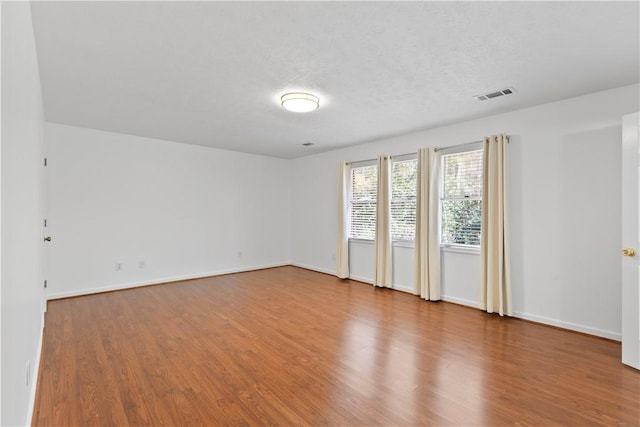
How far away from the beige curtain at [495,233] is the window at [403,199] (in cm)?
116

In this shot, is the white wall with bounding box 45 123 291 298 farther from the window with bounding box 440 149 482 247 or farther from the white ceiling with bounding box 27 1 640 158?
the window with bounding box 440 149 482 247

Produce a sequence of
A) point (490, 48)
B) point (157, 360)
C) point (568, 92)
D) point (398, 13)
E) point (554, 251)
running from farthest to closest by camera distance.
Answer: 1. point (554, 251)
2. point (568, 92)
3. point (157, 360)
4. point (490, 48)
5. point (398, 13)

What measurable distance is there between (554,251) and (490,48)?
2.50m

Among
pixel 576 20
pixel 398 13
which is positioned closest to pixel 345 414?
pixel 398 13

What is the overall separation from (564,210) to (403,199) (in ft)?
7.14

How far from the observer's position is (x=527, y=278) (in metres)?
3.66

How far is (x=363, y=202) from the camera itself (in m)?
5.77

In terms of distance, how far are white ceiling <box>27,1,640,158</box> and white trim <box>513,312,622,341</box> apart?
253cm

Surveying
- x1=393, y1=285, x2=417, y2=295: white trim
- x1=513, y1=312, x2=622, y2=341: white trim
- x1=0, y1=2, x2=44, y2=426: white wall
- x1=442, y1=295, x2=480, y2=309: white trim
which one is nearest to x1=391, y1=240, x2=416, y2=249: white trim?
x1=393, y1=285, x2=417, y2=295: white trim

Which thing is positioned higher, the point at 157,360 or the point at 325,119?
the point at 325,119

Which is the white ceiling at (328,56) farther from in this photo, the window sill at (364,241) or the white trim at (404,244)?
the window sill at (364,241)

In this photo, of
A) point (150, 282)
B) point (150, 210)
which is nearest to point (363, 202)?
point (150, 210)

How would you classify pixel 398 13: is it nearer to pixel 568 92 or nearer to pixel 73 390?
pixel 568 92

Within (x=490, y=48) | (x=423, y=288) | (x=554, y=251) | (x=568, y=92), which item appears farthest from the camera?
(x=423, y=288)
